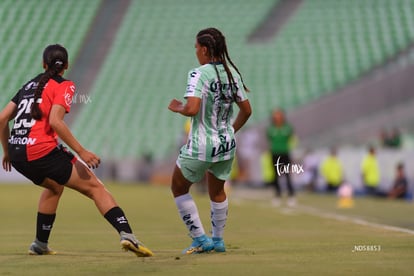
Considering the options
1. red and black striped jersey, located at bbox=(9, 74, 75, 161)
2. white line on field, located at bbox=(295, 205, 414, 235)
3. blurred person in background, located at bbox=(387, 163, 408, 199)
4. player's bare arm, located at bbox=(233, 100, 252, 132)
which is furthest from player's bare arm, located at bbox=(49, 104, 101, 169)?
blurred person in background, located at bbox=(387, 163, 408, 199)

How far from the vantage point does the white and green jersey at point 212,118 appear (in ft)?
27.3

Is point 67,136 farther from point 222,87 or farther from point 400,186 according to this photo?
point 400,186

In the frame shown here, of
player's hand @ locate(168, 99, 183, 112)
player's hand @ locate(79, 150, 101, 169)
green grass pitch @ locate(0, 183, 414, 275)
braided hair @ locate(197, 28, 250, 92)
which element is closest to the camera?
green grass pitch @ locate(0, 183, 414, 275)

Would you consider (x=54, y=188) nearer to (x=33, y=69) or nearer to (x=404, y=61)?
(x=33, y=69)

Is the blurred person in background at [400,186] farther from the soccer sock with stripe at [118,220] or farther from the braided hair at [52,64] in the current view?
the braided hair at [52,64]

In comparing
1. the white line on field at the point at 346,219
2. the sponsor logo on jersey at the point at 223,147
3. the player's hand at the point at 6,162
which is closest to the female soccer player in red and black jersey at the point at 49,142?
the player's hand at the point at 6,162

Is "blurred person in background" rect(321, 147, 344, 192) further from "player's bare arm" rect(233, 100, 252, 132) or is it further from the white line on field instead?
"player's bare arm" rect(233, 100, 252, 132)

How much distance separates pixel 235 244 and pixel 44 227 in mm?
1878

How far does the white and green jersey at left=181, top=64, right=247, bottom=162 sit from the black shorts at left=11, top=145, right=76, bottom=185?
3.12ft

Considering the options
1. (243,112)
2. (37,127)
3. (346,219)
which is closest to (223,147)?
(243,112)

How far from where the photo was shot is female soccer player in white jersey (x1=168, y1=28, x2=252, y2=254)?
8.34 m

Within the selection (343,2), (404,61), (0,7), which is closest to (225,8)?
(343,2)

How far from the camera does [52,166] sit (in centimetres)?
824

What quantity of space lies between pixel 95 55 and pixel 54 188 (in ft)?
89.5
